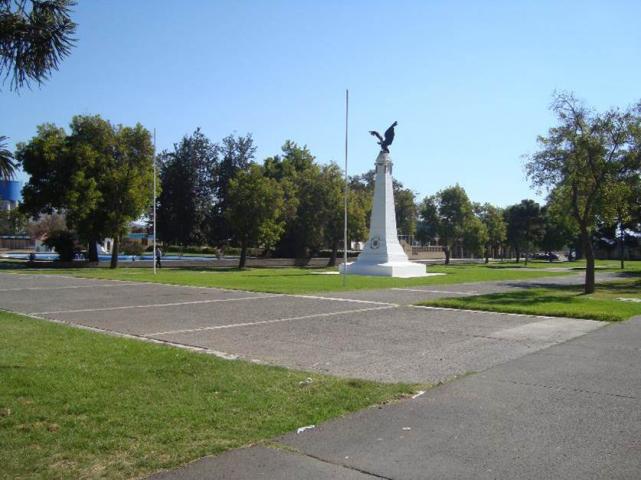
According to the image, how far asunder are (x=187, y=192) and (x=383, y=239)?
102 feet

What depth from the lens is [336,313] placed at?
51.1ft

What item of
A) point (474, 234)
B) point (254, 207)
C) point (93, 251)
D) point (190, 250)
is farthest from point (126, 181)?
point (474, 234)

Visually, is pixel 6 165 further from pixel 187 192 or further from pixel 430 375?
pixel 187 192

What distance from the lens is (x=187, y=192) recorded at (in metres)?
61.9

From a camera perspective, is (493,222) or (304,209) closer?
(304,209)

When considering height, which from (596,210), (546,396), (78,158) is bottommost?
(546,396)

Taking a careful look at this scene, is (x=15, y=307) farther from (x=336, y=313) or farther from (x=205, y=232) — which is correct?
(x=205, y=232)

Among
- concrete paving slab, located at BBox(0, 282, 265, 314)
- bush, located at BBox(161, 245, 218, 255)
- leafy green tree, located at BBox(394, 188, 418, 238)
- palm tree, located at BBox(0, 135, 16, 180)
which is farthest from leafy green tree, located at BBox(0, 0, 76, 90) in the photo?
leafy green tree, located at BBox(394, 188, 418, 238)

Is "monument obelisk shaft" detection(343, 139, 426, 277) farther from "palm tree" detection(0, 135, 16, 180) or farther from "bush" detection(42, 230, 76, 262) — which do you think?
"palm tree" detection(0, 135, 16, 180)

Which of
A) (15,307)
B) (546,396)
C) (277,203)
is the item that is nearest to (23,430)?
(546,396)

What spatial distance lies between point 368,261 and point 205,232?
30.9 m

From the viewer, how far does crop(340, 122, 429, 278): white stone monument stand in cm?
3612

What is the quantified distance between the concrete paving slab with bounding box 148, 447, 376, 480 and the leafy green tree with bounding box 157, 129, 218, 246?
58669 mm

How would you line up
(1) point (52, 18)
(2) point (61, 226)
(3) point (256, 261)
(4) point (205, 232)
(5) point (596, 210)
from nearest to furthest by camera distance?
(1) point (52, 18)
(5) point (596, 210)
(3) point (256, 261)
(4) point (205, 232)
(2) point (61, 226)
